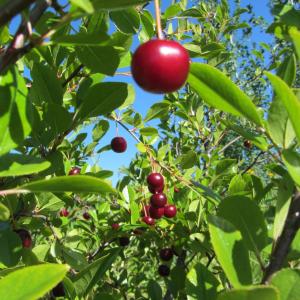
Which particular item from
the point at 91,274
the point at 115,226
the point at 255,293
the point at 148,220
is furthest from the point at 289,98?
the point at 115,226

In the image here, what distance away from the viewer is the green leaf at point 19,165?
0.85m

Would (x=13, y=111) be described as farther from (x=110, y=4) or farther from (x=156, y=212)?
(x=156, y=212)

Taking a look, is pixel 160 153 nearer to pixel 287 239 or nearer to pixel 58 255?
pixel 58 255

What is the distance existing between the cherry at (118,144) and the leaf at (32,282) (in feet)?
5.61

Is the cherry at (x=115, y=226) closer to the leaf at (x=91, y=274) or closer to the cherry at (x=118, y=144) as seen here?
the cherry at (x=118, y=144)

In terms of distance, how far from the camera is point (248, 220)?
978mm

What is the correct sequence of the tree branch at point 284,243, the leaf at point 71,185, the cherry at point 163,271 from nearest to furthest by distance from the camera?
the leaf at point 71,185
the tree branch at point 284,243
the cherry at point 163,271

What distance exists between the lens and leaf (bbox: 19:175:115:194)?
2.52ft

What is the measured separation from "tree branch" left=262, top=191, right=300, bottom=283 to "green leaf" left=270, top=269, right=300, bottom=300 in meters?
0.05

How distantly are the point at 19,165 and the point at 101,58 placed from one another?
1.12 ft

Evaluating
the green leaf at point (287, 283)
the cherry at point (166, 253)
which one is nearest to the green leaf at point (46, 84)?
the green leaf at point (287, 283)

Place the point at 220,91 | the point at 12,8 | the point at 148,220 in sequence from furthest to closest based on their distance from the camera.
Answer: the point at 148,220 < the point at 220,91 < the point at 12,8

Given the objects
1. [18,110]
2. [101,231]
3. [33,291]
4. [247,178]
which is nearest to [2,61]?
[18,110]

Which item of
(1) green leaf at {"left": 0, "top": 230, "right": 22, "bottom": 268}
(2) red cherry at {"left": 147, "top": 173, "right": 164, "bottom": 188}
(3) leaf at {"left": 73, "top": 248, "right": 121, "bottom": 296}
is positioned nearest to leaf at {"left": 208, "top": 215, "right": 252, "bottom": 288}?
(3) leaf at {"left": 73, "top": 248, "right": 121, "bottom": 296}
